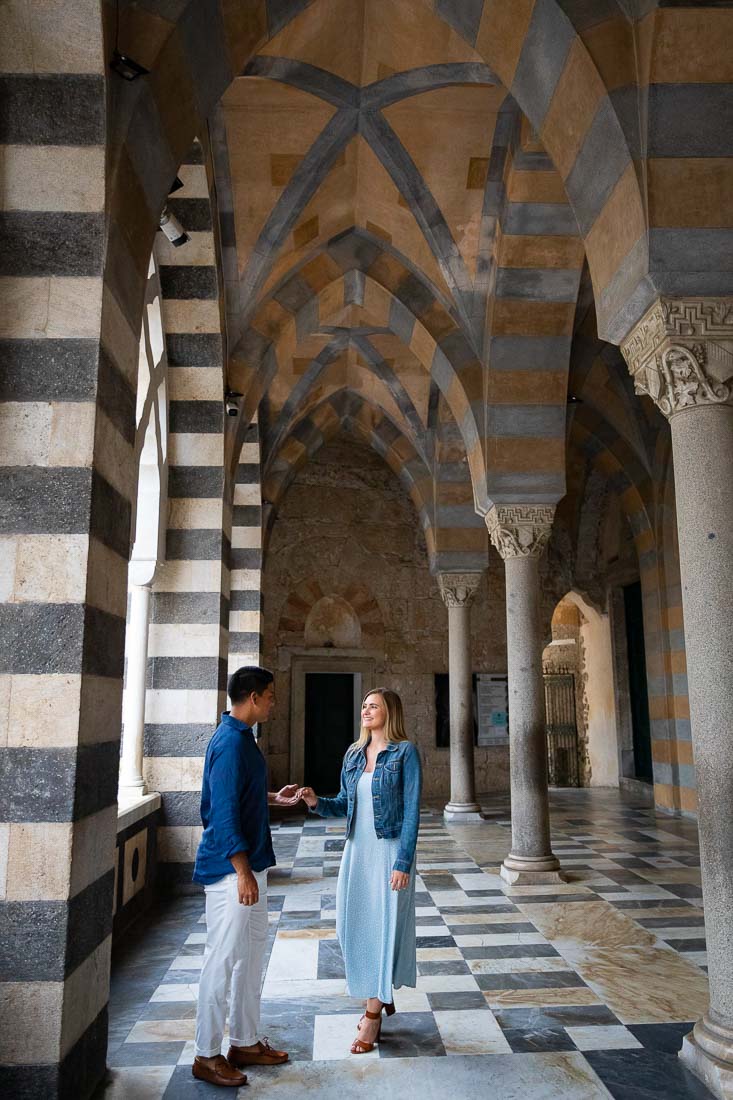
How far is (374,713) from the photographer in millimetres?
3336

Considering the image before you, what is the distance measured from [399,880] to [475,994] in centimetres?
136

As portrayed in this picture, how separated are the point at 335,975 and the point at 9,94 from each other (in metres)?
4.39

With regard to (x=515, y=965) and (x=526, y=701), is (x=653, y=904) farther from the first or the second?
(x=515, y=965)

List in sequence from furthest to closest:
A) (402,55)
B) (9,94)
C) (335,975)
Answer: (402,55), (335,975), (9,94)

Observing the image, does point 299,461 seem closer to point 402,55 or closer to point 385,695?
point 402,55

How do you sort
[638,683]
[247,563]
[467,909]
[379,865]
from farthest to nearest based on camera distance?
[638,683], [247,563], [467,909], [379,865]

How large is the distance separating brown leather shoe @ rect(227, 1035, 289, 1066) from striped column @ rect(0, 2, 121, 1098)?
50 centimetres

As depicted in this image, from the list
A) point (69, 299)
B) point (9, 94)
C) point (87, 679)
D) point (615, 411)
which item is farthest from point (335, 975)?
point (615, 411)

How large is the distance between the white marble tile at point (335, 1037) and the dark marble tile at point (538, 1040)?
60 centimetres

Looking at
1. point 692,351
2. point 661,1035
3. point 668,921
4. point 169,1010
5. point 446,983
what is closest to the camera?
point 661,1035

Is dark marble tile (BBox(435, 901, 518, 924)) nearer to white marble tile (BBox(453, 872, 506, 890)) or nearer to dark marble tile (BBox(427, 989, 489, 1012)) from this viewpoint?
white marble tile (BBox(453, 872, 506, 890))

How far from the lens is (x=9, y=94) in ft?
10.4

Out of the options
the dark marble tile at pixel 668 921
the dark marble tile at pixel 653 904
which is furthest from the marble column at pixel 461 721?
the dark marble tile at pixel 668 921

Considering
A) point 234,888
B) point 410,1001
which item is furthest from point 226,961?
point 410,1001
